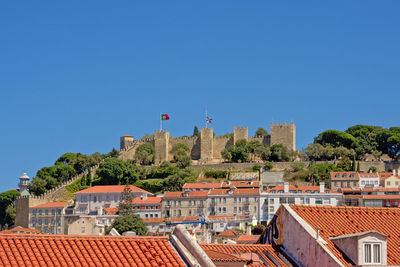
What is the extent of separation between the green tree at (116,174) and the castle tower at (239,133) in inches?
865

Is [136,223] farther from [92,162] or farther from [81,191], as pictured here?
[92,162]

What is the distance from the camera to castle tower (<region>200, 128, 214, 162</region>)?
141 metres

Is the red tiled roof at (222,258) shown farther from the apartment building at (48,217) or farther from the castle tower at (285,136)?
the castle tower at (285,136)

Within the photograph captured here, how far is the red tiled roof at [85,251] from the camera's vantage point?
11.2m

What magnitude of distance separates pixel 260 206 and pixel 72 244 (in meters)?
91.3

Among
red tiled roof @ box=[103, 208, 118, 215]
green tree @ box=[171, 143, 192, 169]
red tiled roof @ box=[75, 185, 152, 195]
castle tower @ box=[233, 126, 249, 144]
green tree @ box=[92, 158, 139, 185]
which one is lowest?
red tiled roof @ box=[103, 208, 118, 215]

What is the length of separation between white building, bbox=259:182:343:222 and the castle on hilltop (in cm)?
3445

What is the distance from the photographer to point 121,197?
370 ft

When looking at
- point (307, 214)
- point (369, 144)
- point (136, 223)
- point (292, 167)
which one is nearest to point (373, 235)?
point (307, 214)

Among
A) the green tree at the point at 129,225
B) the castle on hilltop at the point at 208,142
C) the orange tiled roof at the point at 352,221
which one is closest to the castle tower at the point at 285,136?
the castle on hilltop at the point at 208,142

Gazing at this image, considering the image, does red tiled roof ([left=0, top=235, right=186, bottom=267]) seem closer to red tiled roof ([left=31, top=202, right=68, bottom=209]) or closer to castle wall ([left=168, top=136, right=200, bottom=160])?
red tiled roof ([left=31, top=202, right=68, bottom=209])

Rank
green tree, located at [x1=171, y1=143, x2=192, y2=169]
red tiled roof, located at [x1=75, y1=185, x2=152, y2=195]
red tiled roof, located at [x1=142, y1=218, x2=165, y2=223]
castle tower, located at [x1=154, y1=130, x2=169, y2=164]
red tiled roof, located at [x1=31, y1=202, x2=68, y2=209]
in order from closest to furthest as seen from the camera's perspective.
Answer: red tiled roof, located at [x1=142, y1=218, x2=165, y2=223]
red tiled roof, located at [x1=31, y1=202, x2=68, y2=209]
red tiled roof, located at [x1=75, y1=185, x2=152, y2=195]
green tree, located at [x1=171, y1=143, x2=192, y2=169]
castle tower, located at [x1=154, y1=130, x2=169, y2=164]

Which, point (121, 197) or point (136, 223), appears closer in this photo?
point (136, 223)

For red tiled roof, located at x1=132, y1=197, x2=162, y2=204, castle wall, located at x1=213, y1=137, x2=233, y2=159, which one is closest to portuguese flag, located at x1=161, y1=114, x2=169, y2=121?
castle wall, located at x1=213, y1=137, x2=233, y2=159
